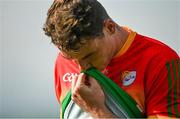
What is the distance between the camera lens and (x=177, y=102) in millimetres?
1674

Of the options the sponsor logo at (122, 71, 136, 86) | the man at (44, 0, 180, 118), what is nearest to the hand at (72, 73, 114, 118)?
the man at (44, 0, 180, 118)

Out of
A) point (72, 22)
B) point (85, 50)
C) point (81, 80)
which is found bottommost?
point (81, 80)

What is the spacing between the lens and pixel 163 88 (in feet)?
5.44

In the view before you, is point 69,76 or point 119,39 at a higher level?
point 119,39

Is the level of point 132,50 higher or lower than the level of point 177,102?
higher

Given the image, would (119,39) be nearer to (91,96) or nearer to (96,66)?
(96,66)

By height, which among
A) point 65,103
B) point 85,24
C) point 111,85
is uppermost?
point 85,24

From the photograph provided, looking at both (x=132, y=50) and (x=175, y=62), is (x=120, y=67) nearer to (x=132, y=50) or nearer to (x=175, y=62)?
(x=132, y=50)

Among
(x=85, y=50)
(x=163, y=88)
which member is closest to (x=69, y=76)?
(x=85, y=50)

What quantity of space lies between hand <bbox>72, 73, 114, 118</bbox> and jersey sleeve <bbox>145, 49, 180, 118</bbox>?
17 cm

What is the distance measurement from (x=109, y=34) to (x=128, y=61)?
14cm

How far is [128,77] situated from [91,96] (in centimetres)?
17

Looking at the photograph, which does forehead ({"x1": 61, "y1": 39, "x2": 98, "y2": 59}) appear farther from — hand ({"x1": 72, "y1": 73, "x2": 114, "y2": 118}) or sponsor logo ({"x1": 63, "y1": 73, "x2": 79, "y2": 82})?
sponsor logo ({"x1": 63, "y1": 73, "x2": 79, "y2": 82})

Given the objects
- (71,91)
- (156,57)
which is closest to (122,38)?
(156,57)
